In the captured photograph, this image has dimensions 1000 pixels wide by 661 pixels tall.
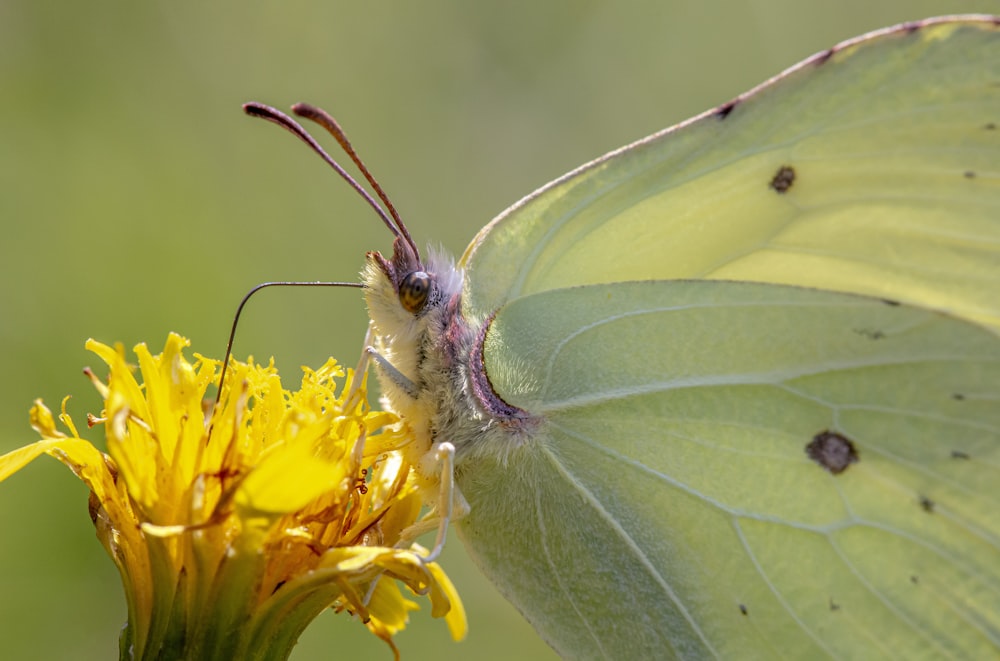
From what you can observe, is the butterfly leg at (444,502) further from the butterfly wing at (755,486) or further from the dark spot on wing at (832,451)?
the dark spot on wing at (832,451)

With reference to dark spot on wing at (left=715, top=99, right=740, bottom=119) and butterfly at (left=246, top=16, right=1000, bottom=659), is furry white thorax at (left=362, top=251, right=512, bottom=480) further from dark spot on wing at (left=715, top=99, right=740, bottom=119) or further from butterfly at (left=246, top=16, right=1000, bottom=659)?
dark spot on wing at (left=715, top=99, right=740, bottom=119)

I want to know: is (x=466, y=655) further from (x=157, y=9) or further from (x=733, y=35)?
(x=733, y=35)

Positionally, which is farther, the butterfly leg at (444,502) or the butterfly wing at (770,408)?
the butterfly wing at (770,408)

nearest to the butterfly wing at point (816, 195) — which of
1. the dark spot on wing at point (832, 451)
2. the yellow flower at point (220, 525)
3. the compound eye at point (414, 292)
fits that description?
the compound eye at point (414, 292)

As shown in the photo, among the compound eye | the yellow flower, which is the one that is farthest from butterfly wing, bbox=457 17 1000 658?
the yellow flower

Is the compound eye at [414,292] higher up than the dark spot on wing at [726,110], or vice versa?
the compound eye at [414,292]

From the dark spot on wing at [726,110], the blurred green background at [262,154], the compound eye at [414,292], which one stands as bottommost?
the dark spot on wing at [726,110]
